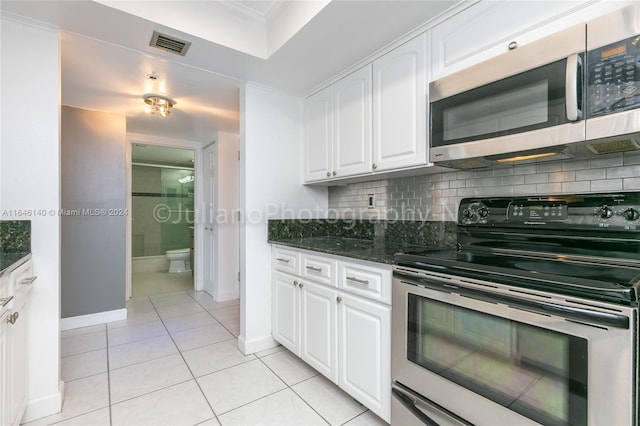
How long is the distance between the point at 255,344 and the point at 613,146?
251cm

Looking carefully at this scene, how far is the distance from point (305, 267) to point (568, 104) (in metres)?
1.64

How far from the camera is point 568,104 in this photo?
1.10m

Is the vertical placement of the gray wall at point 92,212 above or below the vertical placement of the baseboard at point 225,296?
above

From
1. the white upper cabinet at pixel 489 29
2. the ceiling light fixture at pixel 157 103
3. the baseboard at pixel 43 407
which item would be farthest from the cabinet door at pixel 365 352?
the ceiling light fixture at pixel 157 103

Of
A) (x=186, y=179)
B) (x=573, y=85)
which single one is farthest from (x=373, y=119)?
(x=186, y=179)

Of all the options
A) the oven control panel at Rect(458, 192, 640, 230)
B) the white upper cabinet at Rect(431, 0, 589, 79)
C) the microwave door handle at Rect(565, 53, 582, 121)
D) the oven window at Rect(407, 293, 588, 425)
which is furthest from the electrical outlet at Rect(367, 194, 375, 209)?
the microwave door handle at Rect(565, 53, 582, 121)

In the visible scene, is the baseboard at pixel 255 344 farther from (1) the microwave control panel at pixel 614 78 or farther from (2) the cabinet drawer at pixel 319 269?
(1) the microwave control panel at pixel 614 78

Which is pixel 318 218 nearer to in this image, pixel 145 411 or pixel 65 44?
pixel 145 411

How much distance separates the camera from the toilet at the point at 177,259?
5.46m

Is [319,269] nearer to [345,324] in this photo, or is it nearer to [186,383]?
[345,324]

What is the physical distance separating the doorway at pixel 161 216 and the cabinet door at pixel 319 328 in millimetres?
3918

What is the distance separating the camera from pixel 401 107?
5.79ft

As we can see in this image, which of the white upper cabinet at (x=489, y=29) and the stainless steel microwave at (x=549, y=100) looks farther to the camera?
the white upper cabinet at (x=489, y=29)

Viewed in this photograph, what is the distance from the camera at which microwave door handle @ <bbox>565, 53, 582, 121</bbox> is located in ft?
3.54
